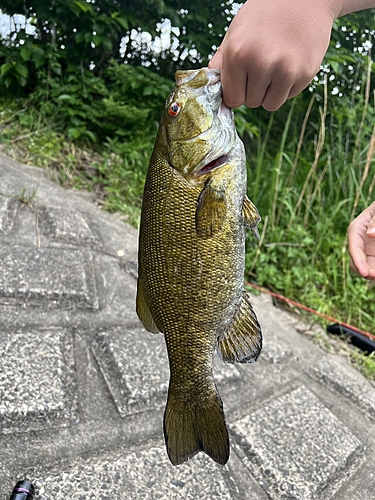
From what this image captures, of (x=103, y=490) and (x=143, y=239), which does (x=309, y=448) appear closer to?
(x=103, y=490)

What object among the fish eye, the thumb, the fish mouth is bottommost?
the fish mouth

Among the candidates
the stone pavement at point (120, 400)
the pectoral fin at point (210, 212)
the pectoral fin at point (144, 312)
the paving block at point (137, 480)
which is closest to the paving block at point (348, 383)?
the stone pavement at point (120, 400)

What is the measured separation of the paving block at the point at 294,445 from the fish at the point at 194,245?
25.8 inches

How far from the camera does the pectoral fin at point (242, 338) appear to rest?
4.30ft

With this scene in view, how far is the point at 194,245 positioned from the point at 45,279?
4.30 ft

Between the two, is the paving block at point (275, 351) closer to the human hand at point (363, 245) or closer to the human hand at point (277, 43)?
the human hand at point (363, 245)

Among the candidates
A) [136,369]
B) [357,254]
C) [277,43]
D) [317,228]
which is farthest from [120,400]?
[317,228]

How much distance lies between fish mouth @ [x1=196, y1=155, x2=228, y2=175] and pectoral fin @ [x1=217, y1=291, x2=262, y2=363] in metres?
0.37

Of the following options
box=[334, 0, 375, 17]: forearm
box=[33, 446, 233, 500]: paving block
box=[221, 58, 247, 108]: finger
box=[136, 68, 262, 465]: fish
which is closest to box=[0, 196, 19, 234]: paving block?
box=[33, 446, 233, 500]: paving block

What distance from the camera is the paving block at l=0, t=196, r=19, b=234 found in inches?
103

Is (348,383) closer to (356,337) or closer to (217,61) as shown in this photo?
(356,337)

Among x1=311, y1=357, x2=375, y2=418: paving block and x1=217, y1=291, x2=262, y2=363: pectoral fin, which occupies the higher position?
x1=217, y1=291, x2=262, y2=363: pectoral fin

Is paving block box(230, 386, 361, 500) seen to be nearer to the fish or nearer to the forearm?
the fish

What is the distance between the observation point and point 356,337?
2.93 metres
